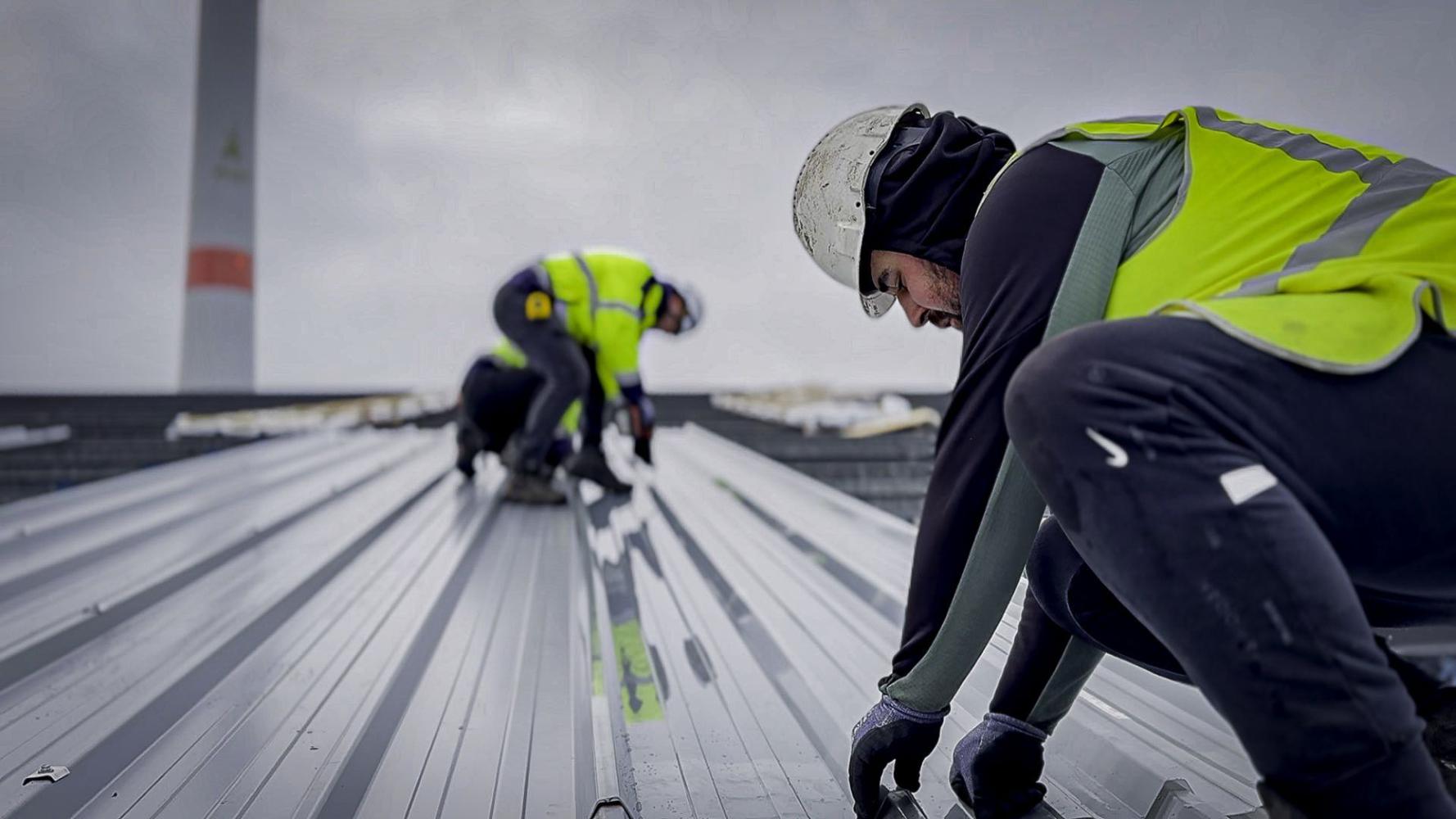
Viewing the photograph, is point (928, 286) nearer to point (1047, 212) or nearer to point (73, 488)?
point (1047, 212)

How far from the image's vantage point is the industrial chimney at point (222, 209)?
9094 millimetres

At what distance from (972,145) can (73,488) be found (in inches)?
133

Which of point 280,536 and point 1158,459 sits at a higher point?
point 1158,459

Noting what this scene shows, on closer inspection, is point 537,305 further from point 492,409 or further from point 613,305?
point 492,409

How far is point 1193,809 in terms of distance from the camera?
1065mm

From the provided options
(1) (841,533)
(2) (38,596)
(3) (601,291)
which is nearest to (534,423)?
(3) (601,291)

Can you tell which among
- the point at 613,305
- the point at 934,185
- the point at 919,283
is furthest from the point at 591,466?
the point at 934,185

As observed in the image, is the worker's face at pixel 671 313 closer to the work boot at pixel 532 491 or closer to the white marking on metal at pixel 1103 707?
the work boot at pixel 532 491

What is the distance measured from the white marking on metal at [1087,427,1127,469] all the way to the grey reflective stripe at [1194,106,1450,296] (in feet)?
0.60

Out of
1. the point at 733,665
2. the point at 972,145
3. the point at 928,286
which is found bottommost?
the point at 733,665

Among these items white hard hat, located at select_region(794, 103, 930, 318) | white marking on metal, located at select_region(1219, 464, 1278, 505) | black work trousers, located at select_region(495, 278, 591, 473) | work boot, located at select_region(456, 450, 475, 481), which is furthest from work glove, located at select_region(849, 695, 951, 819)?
work boot, located at select_region(456, 450, 475, 481)

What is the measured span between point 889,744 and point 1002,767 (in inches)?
8.6

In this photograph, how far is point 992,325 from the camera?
89cm

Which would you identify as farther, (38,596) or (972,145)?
(38,596)
